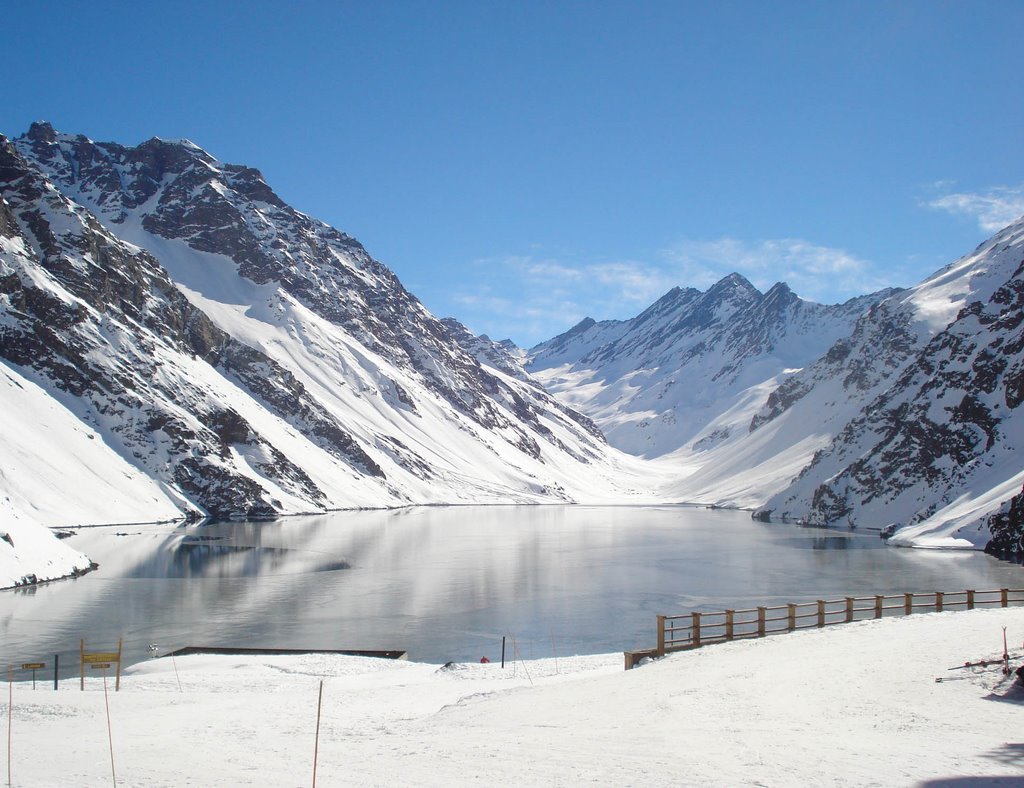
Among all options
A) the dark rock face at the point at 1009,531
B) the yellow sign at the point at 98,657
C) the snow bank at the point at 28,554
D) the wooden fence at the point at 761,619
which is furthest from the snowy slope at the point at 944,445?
the snow bank at the point at 28,554

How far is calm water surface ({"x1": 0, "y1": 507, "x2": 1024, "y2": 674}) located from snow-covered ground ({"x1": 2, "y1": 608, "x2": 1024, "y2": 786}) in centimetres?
A: 1291

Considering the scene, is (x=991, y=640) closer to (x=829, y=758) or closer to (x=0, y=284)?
(x=829, y=758)

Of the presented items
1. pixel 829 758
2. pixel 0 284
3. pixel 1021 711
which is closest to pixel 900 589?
pixel 1021 711

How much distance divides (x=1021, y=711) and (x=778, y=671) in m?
6.69

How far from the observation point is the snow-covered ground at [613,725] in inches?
577

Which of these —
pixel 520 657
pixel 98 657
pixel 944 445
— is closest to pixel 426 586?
pixel 520 657

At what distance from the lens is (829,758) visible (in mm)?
14883

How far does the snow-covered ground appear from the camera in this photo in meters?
14.6

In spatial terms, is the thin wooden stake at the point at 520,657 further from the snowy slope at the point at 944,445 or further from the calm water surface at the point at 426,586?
the snowy slope at the point at 944,445

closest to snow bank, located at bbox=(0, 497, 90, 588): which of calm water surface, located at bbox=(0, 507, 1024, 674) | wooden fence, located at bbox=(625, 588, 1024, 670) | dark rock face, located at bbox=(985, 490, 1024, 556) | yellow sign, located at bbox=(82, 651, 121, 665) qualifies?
calm water surface, located at bbox=(0, 507, 1024, 674)

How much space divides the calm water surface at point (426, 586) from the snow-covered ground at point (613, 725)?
12905 millimetres

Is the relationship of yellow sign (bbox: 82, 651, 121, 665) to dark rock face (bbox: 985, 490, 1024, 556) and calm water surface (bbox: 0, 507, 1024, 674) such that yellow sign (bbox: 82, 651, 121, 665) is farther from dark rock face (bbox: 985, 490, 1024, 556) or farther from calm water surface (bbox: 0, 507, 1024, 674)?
dark rock face (bbox: 985, 490, 1024, 556)

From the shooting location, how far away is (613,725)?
18.1m

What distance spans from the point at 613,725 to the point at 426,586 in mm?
46854
